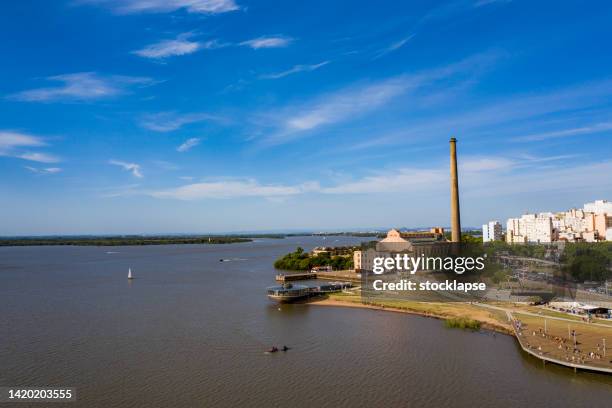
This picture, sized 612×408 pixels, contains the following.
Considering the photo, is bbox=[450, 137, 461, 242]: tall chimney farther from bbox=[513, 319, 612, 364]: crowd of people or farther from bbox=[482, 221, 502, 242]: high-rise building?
bbox=[482, 221, 502, 242]: high-rise building

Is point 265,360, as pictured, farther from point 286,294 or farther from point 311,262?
point 311,262

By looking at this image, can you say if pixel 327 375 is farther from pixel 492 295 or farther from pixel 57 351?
pixel 492 295

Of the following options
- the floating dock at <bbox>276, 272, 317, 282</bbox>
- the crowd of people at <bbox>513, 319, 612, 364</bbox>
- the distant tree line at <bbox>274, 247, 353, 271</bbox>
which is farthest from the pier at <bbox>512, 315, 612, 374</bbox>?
the distant tree line at <bbox>274, 247, 353, 271</bbox>

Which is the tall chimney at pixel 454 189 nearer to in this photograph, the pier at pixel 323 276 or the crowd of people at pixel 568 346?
the pier at pixel 323 276

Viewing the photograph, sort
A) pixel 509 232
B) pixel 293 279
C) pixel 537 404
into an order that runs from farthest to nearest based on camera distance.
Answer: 1. pixel 509 232
2. pixel 293 279
3. pixel 537 404

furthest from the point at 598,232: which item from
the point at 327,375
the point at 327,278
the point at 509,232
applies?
the point at 327,375

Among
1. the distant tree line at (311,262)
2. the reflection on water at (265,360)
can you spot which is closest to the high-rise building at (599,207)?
the distant tree line at (311,262)
